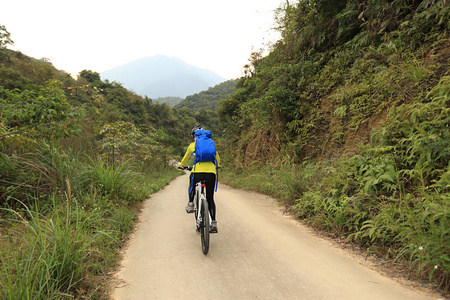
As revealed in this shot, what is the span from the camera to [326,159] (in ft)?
19.3

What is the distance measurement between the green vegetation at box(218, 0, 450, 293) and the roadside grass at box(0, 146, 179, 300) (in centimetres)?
356

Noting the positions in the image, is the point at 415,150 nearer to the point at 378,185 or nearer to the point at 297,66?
the point at 378,185

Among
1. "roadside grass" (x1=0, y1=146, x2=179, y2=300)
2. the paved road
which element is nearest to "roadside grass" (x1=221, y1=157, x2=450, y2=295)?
the paved road

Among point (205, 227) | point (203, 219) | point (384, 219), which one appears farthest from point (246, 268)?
point (384, 219)

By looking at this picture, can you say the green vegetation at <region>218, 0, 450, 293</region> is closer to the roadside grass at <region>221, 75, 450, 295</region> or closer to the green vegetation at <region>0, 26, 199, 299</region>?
the roadside grass at <region>221, 75, 450, 295</region>

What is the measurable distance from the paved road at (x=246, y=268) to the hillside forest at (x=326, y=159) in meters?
0.35

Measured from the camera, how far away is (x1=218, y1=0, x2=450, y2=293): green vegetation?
2.96m

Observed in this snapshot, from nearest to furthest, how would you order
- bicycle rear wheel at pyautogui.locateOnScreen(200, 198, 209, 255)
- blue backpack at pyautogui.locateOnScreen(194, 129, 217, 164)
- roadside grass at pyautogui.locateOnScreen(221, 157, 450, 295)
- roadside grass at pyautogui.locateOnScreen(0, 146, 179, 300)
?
roadside grass at pyautogui.locateOnScreen(0, 146, 179, 300), roadside grass at pyautogui.locateOnScreen(221, 157, 450, 295), bicycle rear wheel at pyautogui.locateOnScreen(200, 198, 209, 255), blue backpack at pyautogui.locateOnScreen(194, 129, 217, 164)

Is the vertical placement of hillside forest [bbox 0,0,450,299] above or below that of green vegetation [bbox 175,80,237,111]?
below

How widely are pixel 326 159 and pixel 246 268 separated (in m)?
4.00

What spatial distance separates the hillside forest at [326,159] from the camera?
248 centimetres

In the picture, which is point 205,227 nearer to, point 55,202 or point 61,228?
point 61,228

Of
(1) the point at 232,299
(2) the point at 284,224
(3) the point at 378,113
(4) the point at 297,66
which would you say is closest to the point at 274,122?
(4) the point at 297,66

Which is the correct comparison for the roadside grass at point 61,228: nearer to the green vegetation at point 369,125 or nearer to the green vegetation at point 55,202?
the green vegetation at point 55,202
